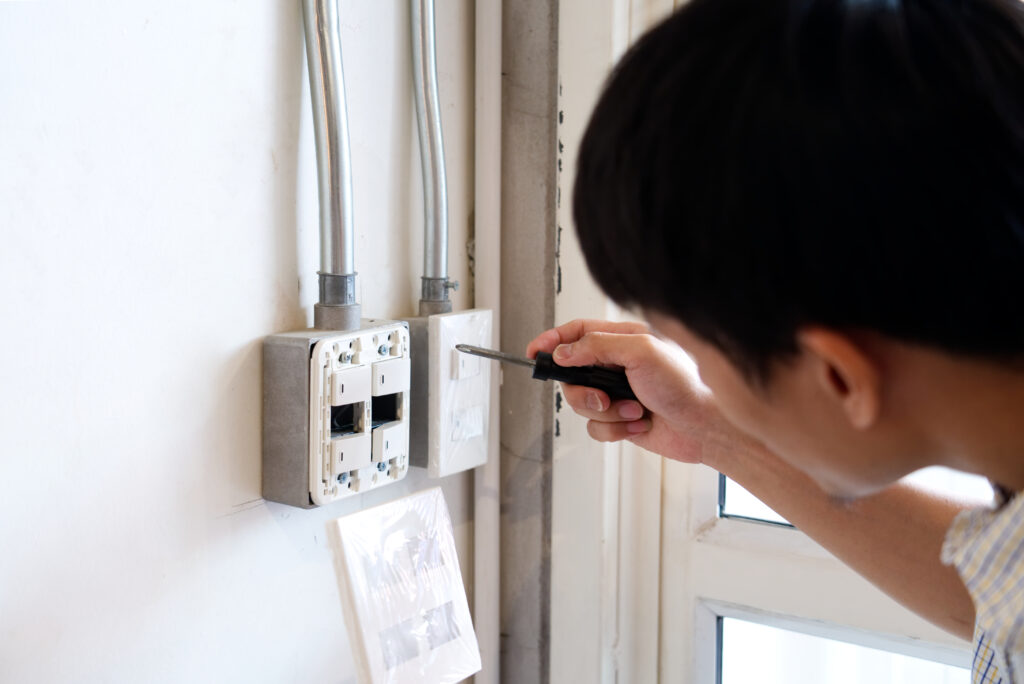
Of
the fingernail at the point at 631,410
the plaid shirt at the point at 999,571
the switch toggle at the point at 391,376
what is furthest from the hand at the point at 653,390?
the plaid shirt at the point at 999,571

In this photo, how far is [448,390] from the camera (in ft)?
2.60

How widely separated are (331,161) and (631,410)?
32cm

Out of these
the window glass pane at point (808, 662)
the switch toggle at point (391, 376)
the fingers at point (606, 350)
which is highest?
the fingers at point (606, 350)

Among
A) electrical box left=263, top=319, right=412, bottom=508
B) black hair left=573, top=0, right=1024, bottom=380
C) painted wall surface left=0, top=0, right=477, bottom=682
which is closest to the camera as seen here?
black hair left=573, top=0, right=1024, bottom=380

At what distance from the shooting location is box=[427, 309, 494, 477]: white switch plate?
778mm

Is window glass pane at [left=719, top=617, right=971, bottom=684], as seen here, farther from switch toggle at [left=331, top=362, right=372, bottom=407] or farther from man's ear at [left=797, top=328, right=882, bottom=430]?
man's ear at [left=797, top=328, right=882, bottom=430]

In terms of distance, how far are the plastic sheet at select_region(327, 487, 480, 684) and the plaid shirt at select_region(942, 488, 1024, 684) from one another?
0.41m

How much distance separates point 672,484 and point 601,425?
174mm

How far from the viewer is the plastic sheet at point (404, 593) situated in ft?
2.19

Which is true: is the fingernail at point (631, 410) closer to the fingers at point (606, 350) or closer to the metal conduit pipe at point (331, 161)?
the fingers at point (606, 350)

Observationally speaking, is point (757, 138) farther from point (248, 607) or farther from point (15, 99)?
point (248, 607)

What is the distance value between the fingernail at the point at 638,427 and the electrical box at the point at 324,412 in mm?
206

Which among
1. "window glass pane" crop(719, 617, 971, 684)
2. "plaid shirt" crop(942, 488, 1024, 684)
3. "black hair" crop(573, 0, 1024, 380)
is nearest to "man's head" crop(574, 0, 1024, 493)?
"black hair" crop(573, 0, 1024, 380)

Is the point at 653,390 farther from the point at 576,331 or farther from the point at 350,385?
the point at 350,385
